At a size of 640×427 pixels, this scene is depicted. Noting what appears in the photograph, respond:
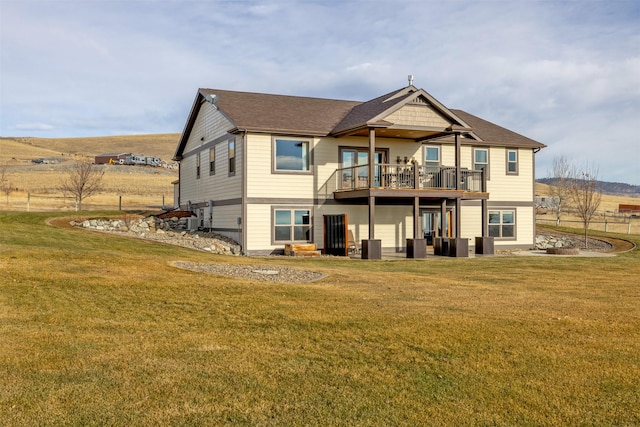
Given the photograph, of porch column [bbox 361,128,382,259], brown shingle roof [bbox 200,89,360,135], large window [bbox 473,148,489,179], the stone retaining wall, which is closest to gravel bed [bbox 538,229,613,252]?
large window [bbox 473,148,489,179]

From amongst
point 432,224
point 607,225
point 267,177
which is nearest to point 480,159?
point 432,224

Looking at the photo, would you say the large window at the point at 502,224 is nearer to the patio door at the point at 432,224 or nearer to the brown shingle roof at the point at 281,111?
the patio door at the point at 432,224

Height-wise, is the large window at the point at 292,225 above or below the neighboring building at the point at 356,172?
below

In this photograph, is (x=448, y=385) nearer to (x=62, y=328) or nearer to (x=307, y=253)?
(x=62, y=328)

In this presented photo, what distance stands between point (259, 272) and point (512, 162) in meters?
20.1

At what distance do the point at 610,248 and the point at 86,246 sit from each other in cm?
2647

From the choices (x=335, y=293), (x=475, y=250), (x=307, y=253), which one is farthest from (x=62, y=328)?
(x=475, y=250)

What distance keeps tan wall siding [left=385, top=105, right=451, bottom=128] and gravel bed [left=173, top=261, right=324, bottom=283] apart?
1091cm

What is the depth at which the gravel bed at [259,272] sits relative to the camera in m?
14.7

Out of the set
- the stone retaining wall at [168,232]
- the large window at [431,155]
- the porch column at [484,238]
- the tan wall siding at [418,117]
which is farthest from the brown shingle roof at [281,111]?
the porch column at [484,238]

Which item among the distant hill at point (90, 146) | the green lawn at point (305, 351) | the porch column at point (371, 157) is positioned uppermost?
the distant hill at point (90, 146)

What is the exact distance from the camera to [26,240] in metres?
20.1

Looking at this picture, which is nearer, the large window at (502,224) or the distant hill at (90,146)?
the large window at (502,224)

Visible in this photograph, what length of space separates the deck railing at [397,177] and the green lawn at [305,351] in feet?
42.0
